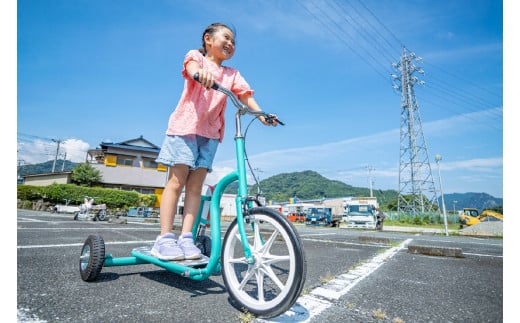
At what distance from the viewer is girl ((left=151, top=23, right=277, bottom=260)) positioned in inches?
75.9

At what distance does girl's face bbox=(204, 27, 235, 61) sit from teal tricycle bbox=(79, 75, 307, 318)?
2.04 feet

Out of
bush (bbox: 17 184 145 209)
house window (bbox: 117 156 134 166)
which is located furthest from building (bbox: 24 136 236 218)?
bush (bbox: 17 184 145 209)

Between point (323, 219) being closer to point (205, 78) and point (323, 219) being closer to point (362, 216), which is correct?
point (362, 216)

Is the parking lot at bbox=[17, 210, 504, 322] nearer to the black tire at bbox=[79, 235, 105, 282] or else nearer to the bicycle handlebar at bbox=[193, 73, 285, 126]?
the black tire at bbox=[79, 235, 105, 282]

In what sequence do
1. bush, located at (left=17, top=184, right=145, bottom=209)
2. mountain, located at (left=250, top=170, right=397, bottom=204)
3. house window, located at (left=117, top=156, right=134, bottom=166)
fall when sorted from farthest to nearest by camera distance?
mountain, located at (left=250, top=170, right=397, bottom=204) → house window, located at (left=117, top=156, right=134, bottom=166) → bush, located at (left=17, top=184, right=145, bottom=209)

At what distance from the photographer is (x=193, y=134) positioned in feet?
6.57

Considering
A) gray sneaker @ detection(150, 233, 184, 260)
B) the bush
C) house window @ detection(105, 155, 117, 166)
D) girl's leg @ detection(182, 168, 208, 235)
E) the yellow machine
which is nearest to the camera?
gray sneaker @ detection(150, 233, 184, 260)

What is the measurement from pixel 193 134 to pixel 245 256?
0.95 meters

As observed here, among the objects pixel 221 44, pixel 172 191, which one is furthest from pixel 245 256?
pixel 221 44

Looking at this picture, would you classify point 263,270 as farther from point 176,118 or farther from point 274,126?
point 176,118

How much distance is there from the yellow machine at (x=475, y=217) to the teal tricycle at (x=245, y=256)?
30.4 meters

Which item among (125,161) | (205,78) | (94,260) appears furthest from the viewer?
(125,161)

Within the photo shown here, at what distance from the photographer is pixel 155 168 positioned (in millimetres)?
32188
